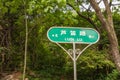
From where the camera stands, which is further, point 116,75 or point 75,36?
point 116,75

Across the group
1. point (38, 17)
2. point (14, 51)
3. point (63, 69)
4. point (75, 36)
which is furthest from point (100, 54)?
point (75, 36)

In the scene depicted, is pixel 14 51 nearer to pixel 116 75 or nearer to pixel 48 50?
pixel 48 50

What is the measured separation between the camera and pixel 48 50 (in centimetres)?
1187

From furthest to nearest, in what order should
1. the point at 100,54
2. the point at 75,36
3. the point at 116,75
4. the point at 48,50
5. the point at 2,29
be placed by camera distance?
the point at 48,50 → the point at 2,29 → the point at 100,54 → the point at 116,75 → the point at 75,36

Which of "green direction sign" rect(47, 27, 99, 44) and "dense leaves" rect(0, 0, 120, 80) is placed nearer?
"green direction sign" rect(47, 27, 99, 44)

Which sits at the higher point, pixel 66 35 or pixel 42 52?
pixel 66 35

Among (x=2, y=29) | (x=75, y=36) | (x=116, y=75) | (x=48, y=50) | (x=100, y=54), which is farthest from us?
(x=48, y=50)

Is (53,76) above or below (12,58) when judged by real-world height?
below

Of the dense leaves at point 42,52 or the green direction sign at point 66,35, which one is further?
the dense leaves at point 42,52

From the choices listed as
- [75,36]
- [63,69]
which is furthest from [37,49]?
[75,36]

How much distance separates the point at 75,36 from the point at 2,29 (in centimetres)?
704

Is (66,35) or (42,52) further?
(42,52)

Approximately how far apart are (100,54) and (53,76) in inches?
84.3

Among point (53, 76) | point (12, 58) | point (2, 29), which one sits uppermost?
point (2, 29)
